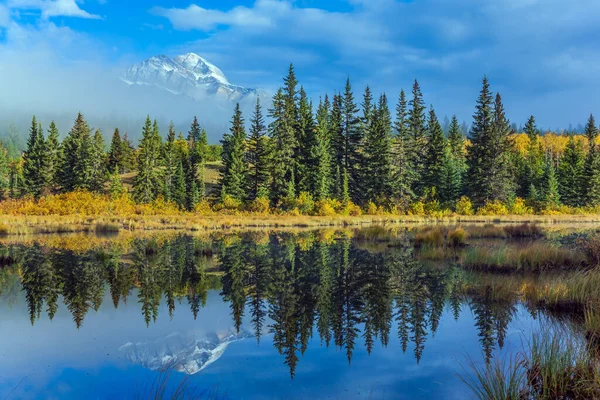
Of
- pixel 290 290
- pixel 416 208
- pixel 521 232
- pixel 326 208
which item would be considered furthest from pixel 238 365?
pixel 416 208

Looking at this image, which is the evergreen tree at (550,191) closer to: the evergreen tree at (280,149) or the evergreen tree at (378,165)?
the evergreen tree at (378,165)

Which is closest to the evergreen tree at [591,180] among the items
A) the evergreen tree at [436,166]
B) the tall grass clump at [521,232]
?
the evergreen tree at [436,166]

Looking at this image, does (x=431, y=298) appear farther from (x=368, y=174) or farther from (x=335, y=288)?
(x=368, y=174)

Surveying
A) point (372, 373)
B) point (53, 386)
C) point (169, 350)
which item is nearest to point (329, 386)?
point (372, 373)

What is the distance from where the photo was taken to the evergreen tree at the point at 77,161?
67.9m

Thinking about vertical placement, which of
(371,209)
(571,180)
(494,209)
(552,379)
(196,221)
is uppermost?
(571,180)

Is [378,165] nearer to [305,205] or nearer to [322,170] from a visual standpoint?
[322,170]

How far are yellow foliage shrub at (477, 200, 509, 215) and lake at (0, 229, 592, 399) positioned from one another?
4018 cm

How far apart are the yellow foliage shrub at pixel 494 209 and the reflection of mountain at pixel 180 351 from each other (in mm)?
51282

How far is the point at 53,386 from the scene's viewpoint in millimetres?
7246

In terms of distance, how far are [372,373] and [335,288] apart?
252 inches

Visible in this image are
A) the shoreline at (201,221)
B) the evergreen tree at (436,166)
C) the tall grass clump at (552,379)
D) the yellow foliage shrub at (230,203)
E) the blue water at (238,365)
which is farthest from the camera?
the evergreen tree at (436,166)

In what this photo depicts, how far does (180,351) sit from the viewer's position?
9.04m

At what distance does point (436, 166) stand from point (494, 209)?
1009cm
